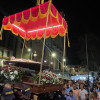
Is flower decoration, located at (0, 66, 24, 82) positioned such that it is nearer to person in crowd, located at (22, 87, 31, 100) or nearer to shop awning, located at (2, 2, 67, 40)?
person in crowd, located at (22, 87, 31, 100)

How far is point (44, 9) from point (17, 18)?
182cm

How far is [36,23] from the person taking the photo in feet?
24.5

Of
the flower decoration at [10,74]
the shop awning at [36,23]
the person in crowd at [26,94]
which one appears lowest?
the person in crowd at [26,94]

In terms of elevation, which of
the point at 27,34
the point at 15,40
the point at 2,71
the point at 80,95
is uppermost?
the point at 15,40

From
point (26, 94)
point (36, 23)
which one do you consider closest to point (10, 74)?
point (26, 94)

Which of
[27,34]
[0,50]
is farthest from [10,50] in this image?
[27,34]

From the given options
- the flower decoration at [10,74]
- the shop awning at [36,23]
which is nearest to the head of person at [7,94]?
the flower decoration at [10,74]

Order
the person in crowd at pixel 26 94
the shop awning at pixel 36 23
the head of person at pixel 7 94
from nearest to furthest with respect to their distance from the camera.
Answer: the head of person at pixel 7 94
the person in crowd at pixel 26 94
the shop awning at pixel 36 23

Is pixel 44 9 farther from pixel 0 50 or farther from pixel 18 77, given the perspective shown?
pixel 0 50

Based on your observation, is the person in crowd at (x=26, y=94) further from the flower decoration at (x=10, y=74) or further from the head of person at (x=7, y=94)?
the flower decoration at (x=10, y=74)

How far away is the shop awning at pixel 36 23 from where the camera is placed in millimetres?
5273

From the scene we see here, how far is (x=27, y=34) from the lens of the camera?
8.95 meters

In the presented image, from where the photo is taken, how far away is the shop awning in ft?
17.3

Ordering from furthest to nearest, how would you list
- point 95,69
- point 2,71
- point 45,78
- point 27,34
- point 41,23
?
point 95,69
point 27,34
point 41,23
point 45,78
point 2,71
